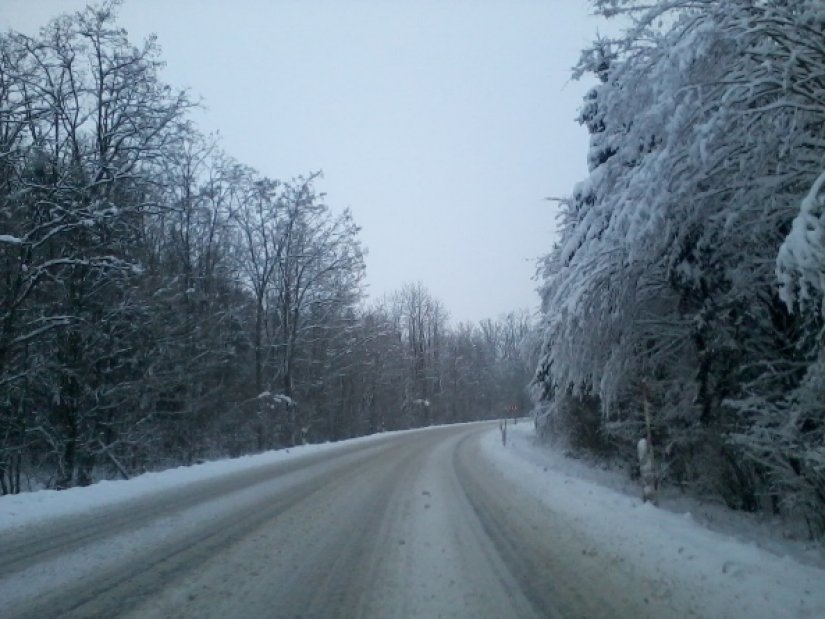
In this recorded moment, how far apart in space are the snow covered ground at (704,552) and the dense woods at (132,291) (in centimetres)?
859

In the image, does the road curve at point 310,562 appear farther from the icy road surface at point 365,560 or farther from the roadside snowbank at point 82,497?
the roadside snowbank at point 82,497

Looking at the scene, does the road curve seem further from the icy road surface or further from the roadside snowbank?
the roadside snowbank

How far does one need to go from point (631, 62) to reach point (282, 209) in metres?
26.8

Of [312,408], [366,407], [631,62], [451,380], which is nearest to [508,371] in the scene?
[451,380]

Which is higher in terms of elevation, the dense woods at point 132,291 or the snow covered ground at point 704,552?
the dense woods at point 132,291

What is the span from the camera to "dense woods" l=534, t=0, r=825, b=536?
6785mm

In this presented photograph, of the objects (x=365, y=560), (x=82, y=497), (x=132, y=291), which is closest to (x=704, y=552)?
(x=365, y=560)

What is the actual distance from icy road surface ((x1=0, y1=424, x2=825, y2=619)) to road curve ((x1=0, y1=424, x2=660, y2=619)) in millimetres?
25

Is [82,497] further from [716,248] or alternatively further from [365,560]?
[716,248]

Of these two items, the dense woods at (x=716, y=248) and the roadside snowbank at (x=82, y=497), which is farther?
the roadside snowbank at (x=82, y=497)

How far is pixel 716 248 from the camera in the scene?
891 cm

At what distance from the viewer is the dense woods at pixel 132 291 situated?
1574cm

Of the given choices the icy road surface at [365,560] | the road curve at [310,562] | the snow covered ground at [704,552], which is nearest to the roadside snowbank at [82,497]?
the icy road surface at [365,560]

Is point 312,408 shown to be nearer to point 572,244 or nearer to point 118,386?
point 118,386
